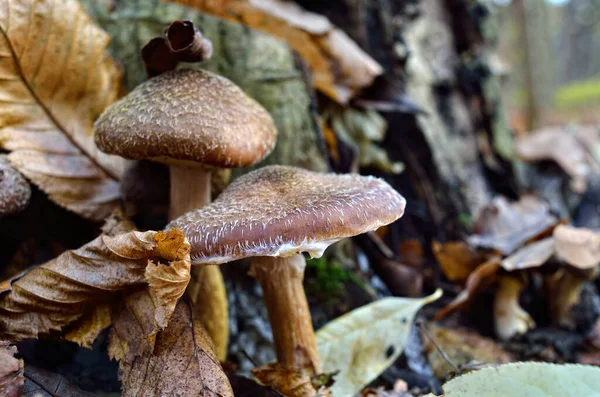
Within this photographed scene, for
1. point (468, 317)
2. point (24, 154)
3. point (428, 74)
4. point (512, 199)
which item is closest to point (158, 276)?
point (24, 154)

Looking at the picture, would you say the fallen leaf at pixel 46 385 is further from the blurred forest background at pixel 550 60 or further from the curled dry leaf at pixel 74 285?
the blurred forest background at pixel 550 60

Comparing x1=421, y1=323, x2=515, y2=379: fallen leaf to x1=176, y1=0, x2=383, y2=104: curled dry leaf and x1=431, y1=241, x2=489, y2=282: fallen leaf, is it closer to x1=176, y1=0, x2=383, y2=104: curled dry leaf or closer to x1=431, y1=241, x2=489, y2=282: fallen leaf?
x1=431, y1=241, x2=489, y2=282: fallen leaf

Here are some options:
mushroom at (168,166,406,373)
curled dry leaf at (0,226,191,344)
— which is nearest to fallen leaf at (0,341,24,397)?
curled dry leaf at (0,226,191,344)

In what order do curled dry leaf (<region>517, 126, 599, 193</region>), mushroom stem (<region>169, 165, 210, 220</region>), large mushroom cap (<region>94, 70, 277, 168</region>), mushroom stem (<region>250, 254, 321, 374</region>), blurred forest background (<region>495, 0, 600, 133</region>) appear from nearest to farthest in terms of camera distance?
1. large mushroom cap (<region>94, 70, 277, 168</region>)
2. mushroom stem (<region>250, 254, 321, 374</region>)
3. mushroom stem (<region>169, 165, 210, 220</region>)
4. curled dry leaf (<region>517, 126, 599, 193</region>)
5. blurred forest background (<region>495, 0, 600, 133</region>)

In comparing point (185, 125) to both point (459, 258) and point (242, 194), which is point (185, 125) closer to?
point (242, 194)

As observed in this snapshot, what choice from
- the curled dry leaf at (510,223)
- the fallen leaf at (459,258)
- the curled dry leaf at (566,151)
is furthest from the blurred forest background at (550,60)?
the fallen leaf at (459,258)

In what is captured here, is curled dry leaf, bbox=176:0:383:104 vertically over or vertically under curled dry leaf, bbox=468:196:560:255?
over
